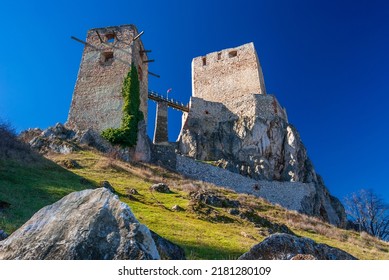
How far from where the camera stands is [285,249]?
14.1 feet

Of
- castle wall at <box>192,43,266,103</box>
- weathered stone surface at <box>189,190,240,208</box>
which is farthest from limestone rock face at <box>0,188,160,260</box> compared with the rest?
castle wall at <box>192,43,266,103</box>

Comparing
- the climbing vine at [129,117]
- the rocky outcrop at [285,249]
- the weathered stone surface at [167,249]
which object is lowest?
the weathered stone surface at [167,249]

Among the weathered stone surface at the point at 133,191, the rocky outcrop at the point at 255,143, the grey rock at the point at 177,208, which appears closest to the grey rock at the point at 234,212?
the grey rock at the point at 177,208

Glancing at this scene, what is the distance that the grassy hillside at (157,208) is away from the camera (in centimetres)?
908

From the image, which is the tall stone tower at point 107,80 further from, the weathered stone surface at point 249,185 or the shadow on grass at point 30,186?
the shadow on grass at point 30,186

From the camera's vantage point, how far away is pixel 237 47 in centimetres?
4188

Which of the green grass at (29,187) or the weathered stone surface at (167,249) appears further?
the green grass at (29,187)

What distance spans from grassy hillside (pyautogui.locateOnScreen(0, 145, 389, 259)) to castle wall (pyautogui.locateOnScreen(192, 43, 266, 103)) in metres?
20.0

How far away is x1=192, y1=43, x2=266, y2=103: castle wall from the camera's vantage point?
39.2 meters

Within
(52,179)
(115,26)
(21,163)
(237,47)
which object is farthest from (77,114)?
(237,47)

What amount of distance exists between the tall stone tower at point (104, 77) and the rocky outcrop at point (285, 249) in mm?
21387

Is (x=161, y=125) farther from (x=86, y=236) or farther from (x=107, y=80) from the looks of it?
(x=86, y=236)

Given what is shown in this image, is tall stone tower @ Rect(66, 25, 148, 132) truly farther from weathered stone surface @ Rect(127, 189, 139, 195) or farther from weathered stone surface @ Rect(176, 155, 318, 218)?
weathered stone surface @ Rect(127, 189, 139, 195)

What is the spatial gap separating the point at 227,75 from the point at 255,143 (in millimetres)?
11304
